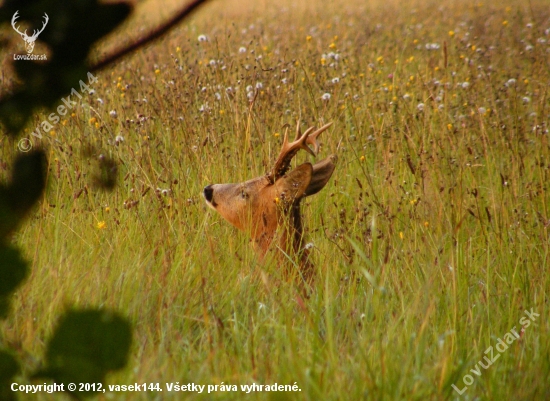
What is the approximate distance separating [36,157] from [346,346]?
5.88 ft

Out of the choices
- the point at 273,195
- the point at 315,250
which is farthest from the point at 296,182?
the point at 315,250

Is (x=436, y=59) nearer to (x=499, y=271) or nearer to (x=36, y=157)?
(x=499, y=271)

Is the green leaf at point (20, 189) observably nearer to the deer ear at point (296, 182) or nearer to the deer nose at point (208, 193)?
the deer ear at point (296, 182)

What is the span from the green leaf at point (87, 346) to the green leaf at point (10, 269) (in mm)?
107

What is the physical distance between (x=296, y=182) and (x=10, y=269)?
10.6 ft

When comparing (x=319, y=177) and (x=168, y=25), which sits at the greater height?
(x=168, y=25)

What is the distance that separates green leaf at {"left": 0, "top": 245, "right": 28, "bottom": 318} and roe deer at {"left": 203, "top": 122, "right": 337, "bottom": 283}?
3.02 m

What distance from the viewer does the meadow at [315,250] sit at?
251 cm

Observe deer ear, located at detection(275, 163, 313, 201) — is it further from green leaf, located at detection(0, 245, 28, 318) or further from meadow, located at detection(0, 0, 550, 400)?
green leaf, located at detection(0, 245, 28, 318)

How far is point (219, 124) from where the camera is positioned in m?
5.77

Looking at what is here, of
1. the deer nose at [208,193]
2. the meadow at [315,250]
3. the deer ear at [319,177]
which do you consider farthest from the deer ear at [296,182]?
the deer nose at [208,193]

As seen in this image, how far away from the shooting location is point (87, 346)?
3.76ft

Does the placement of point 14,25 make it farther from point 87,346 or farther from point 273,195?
point 273,195

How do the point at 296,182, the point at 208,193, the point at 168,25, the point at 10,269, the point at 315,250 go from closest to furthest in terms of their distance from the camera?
the point at 168,25 < the point at 10,269 < the point at 315,250 < the point at 296,182 < the point at 208,193
